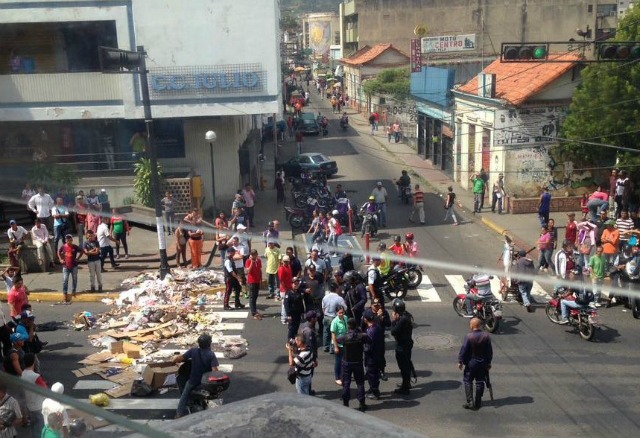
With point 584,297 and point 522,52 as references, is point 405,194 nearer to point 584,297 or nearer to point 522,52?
point 522,52

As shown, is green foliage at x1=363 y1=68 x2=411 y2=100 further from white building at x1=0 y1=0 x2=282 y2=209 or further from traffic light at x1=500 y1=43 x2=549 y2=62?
traffic light at x1=500 y1=43 x2=549 y2=62

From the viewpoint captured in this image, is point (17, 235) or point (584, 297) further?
point (17, 235)

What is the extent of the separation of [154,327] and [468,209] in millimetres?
13991

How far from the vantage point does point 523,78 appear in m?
25.5

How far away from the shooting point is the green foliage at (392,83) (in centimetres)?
4734

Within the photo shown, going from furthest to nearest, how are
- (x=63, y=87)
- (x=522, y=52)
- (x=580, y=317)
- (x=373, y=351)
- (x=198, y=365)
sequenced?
(x=63, y=87) < (x=522, y=52) < (x=580, y=317) < (x=373, y=351) < (x=198, y=365)

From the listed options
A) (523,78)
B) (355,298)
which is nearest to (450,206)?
(523,78)

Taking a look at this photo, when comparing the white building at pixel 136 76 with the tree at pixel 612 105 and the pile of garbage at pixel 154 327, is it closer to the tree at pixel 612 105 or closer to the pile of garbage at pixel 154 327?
the pile of garbage at pixel 154 327

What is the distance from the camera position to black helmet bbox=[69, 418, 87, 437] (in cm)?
384

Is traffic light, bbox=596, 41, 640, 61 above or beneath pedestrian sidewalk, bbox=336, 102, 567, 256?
above

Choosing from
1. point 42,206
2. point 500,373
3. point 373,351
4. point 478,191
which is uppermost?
point 42,206

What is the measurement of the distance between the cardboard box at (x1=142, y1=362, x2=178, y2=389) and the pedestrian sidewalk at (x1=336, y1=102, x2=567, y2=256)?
10.9 meters

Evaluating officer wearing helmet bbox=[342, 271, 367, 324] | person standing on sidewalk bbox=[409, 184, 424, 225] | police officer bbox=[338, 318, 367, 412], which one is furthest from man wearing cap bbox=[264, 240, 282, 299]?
person standing on sidewalk bbox=[409, 184, 424, 225]

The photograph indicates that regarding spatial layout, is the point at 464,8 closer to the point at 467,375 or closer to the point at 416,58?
the point at 416,58
